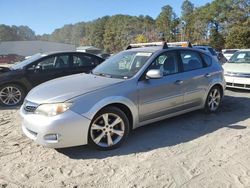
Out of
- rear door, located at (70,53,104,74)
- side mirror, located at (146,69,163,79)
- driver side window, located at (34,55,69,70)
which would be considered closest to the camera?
side mirror, located at (146,69,163,79)

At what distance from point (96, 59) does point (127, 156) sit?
555 cm

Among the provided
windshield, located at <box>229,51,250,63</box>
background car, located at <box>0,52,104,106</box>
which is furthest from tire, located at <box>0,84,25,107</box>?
windshield, located at <box>229,51,250,63</box>

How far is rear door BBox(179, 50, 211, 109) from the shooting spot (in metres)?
6.26

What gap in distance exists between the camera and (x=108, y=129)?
16.4ft

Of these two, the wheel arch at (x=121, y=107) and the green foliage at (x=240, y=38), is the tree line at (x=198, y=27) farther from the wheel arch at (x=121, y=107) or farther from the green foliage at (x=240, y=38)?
the wheel arch at (x=121, y=107)

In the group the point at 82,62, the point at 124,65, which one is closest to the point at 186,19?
the point at 82,62

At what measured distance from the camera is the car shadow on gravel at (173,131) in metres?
4.95

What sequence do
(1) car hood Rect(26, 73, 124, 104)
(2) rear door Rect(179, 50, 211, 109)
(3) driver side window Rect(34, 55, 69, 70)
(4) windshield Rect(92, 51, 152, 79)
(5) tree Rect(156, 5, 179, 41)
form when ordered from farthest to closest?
(5) tree Rect(156, 5, 179, 41)
(3) driver side window Rect(34, 55, 69, 70)
(2) rear door Rect(179, 50, 211, 109)
(4) windshield Rect(92, 51, 152, 79)
(1) car hood Rect(26, 73, 124, 104)

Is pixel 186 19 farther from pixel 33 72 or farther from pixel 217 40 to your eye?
pixel 33 72

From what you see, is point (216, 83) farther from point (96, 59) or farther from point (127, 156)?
point (96, 59)

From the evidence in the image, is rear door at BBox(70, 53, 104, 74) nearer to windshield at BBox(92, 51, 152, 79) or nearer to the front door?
the front door

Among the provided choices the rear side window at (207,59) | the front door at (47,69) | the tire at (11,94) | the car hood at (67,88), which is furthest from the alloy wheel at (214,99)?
the tire at (11,94)

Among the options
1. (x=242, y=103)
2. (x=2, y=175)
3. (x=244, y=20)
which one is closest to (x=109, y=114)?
(x=2, y=175)

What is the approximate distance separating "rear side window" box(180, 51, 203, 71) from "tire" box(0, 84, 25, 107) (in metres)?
4.68
